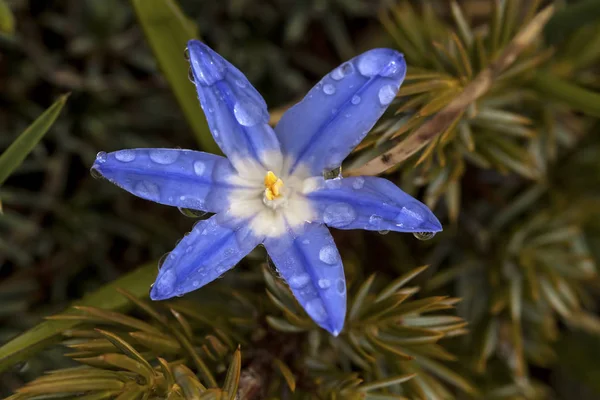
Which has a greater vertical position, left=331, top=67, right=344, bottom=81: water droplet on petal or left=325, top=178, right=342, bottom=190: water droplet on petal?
left=331, top=67, right=344, bottom=81: water droplet on petal

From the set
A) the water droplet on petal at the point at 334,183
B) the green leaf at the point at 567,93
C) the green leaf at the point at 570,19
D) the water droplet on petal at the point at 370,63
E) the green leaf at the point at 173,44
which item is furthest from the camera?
the green leaf at the point at 570,19

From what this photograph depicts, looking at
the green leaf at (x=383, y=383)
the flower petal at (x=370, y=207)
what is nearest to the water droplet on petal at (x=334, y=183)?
the flower petal at (x=370, y=207)

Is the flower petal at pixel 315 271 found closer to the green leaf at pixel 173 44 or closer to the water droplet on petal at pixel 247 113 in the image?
the water droplet on petal at pixel 247 113

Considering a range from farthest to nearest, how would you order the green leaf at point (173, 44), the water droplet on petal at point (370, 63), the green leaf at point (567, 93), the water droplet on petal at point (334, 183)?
the green leaf at point (567, 93) < the green leaf at point (173, 44) < the water droplet on petal at point (334, 183) < the water droplet on petal at point (370, 63)

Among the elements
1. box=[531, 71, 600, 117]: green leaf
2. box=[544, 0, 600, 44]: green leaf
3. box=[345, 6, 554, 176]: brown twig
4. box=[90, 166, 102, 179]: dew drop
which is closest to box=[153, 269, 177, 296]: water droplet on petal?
box=[90, 166, 102, 179]: dew drop

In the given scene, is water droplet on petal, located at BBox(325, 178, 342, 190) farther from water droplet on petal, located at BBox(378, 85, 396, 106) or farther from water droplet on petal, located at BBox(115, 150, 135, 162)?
water droplet on petal, located at BBox(115, 150, 135, 162)

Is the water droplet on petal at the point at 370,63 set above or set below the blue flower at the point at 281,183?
above

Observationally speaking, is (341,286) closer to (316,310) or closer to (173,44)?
(316,310)

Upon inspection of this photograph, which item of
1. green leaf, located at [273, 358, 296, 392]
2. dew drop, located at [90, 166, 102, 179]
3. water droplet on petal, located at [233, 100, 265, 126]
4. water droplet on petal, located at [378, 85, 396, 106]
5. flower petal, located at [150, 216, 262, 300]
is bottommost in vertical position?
green leaf, located at [273, 358, 296, 392]
